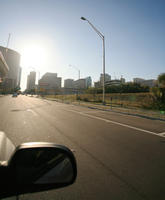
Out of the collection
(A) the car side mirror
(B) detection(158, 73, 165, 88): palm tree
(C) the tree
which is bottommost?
(A) the car side mirror

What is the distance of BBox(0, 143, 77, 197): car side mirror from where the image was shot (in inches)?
40.3

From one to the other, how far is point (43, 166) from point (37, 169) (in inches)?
2.4

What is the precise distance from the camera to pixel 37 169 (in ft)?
3.88

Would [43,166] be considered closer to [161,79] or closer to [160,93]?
[160,93]

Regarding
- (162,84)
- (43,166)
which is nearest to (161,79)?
(162,84)

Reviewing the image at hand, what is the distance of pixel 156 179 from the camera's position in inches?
Answer: 97.6

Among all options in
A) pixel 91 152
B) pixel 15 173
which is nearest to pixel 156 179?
pixel 91 152

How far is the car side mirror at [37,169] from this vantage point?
40.3 inches

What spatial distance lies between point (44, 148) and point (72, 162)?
0.40 metres

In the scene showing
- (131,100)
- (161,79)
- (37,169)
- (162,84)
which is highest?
(161,79)

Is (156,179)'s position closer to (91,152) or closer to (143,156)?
(143,156)


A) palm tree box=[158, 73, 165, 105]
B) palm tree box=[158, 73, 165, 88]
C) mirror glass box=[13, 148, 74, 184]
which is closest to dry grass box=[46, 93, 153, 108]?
palm tree box=[158, 73, 165, 105]

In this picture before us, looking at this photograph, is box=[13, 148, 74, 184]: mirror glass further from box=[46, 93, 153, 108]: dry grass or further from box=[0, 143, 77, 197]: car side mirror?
box=[46, 93, 153, 108]: dry grass

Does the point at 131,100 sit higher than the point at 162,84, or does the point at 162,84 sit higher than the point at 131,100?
the point at 162,84
